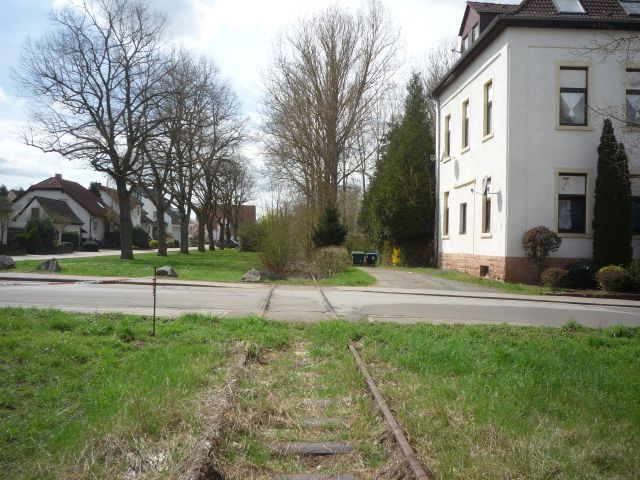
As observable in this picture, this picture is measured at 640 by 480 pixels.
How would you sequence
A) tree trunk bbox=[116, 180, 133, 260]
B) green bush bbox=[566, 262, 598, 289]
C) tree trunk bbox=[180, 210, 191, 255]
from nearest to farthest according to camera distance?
green bush bbox=[566, 262, 598, 289], tree trunk bbox=[116, 180, 133, 260], tree trunk bbox=[180, 210, 191, 255]

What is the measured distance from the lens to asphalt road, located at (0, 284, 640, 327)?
12.3 metres

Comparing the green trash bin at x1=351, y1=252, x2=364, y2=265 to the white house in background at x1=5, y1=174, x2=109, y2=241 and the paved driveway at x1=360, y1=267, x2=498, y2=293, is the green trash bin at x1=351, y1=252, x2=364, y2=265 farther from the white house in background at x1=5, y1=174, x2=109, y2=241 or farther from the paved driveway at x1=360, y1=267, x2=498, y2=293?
the white house in background at x1=5, y1=174, x2=109, y2=241

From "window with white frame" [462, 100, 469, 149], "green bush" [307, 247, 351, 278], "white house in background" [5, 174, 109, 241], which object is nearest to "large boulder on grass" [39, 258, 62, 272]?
"green bush" [307, 247, 351, 278]

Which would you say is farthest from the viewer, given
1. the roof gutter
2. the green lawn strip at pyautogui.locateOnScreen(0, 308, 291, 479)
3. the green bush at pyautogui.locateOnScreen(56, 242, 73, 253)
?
the green bush at pyautogui.locateOnScreen(56, 242, 73, 253)

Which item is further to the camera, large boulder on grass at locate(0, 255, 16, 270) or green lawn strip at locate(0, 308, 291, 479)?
large boulder on grass at locate(0, 255, 16, 270)

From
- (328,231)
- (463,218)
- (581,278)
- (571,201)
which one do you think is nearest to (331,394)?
(581,278)

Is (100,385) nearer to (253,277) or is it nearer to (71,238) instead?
(253,277)

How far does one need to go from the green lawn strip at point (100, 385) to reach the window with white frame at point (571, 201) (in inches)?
559

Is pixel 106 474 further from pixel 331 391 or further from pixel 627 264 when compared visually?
pixel 627 264

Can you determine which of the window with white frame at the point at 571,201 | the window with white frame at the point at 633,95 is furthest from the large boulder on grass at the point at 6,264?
the window with white frame at the point at 633,95

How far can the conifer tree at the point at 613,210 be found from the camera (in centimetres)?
1922

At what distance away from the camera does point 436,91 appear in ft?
97.5

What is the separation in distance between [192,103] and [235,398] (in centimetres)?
3370

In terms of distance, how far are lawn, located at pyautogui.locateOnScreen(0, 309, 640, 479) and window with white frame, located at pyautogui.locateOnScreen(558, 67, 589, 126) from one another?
41.7ft
